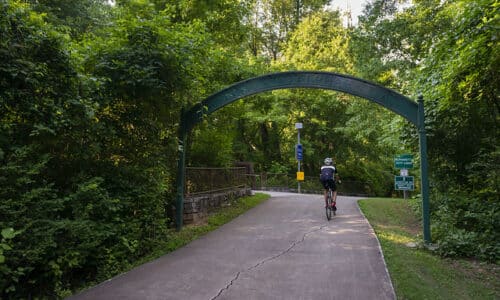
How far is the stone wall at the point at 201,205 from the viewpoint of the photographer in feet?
31.0

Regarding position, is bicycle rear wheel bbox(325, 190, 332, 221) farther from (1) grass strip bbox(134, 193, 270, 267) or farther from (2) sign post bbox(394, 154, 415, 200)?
(1) grass strip bbox(134, 193, 270, 267)

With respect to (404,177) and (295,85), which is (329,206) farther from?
(295,85)

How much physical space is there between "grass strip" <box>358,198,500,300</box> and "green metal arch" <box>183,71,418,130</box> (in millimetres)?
2798

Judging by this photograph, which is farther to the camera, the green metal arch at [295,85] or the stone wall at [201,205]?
the stone wall at [201,205]

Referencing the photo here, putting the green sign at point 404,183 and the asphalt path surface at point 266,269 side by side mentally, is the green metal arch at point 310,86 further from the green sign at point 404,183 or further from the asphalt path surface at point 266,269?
the green sign at point 404,183

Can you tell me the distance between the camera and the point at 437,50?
710 cm

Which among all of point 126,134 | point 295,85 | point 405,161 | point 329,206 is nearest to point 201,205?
point 329,206

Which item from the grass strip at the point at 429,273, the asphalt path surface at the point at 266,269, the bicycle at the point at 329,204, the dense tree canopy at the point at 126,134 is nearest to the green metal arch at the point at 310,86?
the dense tree canopy at the point at 126,134

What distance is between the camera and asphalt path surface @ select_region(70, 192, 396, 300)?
456 cm

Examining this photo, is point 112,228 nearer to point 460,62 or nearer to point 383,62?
point 460,62

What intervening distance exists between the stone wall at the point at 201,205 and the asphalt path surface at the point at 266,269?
1140 mm

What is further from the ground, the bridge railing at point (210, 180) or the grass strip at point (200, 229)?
the bridge railing at point (210, 180)

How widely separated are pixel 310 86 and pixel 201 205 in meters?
4.64

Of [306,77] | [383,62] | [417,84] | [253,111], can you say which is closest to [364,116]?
[383,62]
